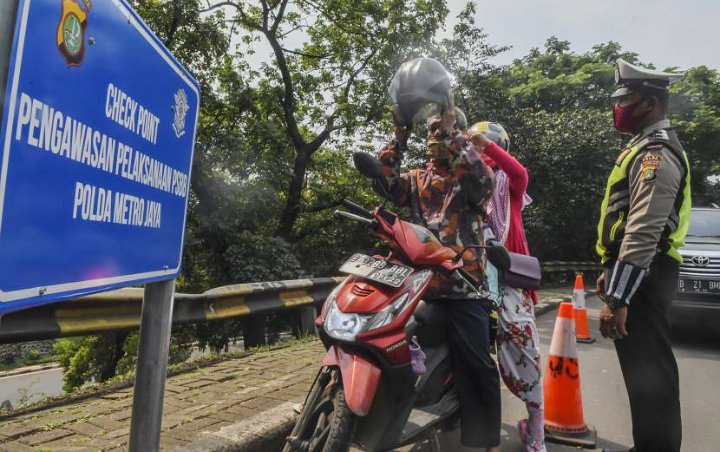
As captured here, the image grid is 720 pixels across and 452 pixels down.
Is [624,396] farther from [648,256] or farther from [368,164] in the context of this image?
[368,164]

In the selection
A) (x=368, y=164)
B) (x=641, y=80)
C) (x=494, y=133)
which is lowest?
(x=368, y=164)

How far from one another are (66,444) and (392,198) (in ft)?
6.98

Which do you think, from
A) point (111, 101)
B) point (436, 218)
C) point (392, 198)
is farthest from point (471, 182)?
point (111, 101)

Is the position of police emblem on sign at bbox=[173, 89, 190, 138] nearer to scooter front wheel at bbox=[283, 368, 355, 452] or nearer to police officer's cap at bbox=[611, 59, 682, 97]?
scooter front wheel at bbox=[283, 368, 355, 452]

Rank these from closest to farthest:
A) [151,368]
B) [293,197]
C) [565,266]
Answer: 1. [151,368]
2. [293,197]
3. [565,266]

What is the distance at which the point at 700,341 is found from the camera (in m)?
6.94

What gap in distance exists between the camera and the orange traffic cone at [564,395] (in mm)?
3430

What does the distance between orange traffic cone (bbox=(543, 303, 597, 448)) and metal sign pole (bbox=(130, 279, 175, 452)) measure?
2.74 metres

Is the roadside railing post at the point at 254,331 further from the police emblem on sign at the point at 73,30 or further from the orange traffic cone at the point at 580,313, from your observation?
the police emblem on sign at the point at 73,30

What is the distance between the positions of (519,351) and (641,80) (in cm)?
166

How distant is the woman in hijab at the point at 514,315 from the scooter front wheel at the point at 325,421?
1.36m

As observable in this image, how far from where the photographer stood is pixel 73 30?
1015 mm

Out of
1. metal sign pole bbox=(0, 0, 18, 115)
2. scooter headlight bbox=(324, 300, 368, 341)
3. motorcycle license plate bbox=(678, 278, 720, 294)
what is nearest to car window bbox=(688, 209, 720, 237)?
motorcycle license plate bbox=(678, 278, 720, 294)

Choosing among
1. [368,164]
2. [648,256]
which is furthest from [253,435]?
[648,256]
